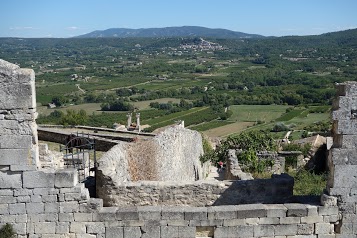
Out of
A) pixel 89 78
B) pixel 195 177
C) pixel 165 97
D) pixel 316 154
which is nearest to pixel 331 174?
pixel 195 177

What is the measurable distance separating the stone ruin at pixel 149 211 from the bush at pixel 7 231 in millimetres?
98

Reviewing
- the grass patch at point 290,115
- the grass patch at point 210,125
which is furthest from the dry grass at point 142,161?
the grass patch at point 290,115

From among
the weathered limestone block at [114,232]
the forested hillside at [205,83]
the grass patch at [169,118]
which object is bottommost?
the grass patch at [169,118]

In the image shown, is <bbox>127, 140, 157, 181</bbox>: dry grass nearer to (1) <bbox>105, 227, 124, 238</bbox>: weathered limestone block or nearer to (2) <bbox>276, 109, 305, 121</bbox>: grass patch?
(1) <bbox>105, 227, 124, 238</bbox>: weathered limestone block

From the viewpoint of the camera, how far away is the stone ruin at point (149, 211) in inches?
299

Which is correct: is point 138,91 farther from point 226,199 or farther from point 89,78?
point 226,199

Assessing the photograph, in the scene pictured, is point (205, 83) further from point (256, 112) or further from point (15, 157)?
point (15, 157)

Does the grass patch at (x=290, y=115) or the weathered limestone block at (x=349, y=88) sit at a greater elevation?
the weathered limestone block at (x=349, y=88)

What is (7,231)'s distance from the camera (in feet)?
24.7

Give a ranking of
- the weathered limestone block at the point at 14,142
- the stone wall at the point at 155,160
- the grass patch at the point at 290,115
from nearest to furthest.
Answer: the weathered limestone block at the point at 14,142 < the stone wall at the point at 155,160 < the grass patch at the point at 290,115

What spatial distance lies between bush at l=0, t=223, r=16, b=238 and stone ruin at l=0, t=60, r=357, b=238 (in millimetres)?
98

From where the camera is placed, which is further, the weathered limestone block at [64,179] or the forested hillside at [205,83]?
the forested hillside at [205,83]

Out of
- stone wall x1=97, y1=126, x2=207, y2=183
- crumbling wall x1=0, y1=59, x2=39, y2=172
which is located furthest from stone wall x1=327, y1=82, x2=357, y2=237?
crumbling wall x1=0, y1=59, x2=39, y2=172

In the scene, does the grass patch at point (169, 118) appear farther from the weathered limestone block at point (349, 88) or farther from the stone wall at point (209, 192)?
the weathered limestone block at point (349, 88)
